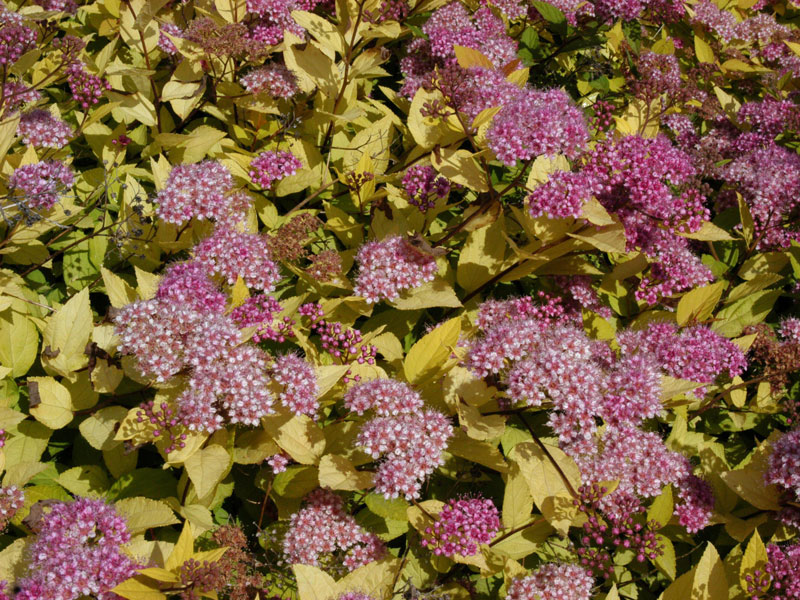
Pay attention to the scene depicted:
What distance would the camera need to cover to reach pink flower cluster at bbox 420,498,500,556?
8.31 ft

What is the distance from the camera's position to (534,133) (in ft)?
9.85

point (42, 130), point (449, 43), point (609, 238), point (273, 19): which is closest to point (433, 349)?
point (609, 238)

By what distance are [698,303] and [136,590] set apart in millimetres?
2714

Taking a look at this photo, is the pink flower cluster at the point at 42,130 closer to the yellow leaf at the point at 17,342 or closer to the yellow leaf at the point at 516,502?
the yellow leaf at the point at 17,342

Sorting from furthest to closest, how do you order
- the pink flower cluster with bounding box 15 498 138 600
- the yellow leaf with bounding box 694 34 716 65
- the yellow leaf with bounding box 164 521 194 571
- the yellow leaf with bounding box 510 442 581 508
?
1. the yellow leaf with bounding box 694 34 716 65
2. the yellow leaf with bounding box 510 442 581 508
3. the yellow leaf with bounding box 164 521 194 571
4. the pink flower cluster with bounding box 15 498 138 600

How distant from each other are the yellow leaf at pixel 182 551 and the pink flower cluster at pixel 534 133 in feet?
6.30

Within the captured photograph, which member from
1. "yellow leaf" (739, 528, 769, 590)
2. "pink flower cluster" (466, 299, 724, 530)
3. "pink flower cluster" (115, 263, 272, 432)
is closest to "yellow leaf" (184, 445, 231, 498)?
"pink flower cluster" (115, 263, 272, 432)

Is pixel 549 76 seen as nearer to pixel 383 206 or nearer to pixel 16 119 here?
pixel 383 206

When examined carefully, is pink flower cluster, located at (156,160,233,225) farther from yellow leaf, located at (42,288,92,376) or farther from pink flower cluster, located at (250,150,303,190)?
yellow leaf, located at (42,288,92,376)

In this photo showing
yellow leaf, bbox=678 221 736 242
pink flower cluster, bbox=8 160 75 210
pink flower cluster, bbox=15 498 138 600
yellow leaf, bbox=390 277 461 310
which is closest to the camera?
pink flower cluster, bbox=15 498 138 600

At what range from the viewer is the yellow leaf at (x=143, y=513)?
2.46m

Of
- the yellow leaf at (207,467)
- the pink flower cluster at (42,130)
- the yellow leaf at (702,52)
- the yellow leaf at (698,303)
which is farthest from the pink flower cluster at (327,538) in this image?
the yellow leaf at (702,52)

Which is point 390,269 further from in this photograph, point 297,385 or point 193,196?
point 193,196

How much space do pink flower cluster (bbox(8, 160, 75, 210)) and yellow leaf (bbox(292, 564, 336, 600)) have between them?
180cm
